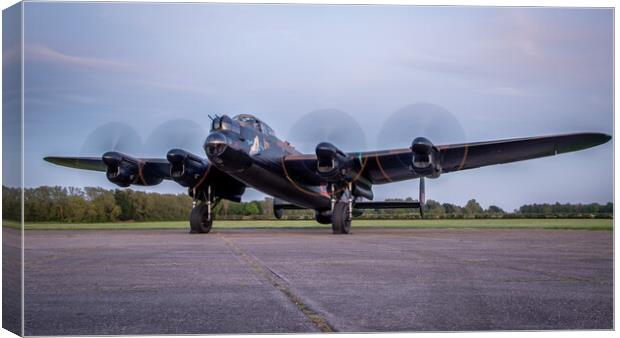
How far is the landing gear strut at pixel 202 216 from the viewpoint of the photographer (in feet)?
94.8

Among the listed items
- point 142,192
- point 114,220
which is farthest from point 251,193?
point 114,220

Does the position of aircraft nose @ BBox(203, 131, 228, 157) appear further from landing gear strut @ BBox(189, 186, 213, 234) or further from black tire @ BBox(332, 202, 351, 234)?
black tire @ BBox(332, 202, 351, 234)

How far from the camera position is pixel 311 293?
1041cm

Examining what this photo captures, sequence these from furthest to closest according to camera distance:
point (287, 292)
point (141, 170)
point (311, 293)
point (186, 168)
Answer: point (186, 168) < point (141, 170) < point (311, 293) < point (287, 292)

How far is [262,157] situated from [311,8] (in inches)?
624

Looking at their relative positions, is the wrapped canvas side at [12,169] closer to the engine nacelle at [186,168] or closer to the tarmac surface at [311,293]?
the tarmac surface at [311,293]

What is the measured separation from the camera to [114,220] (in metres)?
16.3

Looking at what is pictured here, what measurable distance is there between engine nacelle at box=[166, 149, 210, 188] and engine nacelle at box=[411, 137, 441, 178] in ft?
30.5

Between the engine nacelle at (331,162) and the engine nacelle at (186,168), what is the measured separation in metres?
5.24

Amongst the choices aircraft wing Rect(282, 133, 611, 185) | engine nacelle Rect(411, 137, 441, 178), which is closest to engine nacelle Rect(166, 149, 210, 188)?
aircraft wing Rect(282, 133, 611, 185)

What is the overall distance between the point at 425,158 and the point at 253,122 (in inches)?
276

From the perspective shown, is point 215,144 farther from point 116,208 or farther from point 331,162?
point 116,208

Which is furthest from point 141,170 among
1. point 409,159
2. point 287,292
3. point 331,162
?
→ point 287,292

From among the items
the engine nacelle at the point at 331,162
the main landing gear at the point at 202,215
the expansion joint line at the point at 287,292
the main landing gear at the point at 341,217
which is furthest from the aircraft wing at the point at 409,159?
the expansion joint line at the point at 287,292
